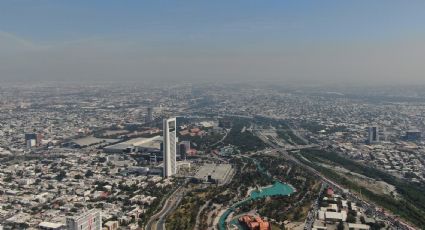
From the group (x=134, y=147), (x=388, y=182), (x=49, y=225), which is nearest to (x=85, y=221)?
(x=49, y=225)

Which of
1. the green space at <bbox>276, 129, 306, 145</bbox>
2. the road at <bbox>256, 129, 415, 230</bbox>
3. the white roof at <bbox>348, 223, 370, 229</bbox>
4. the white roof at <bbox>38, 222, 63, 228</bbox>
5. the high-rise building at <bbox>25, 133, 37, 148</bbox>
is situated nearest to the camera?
the white roof at <bbox>38, 222, 63, 228</bbox>

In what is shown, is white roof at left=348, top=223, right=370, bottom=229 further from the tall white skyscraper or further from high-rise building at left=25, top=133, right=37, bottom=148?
high-rise building at left=25, top=133, right=37, bottom=148

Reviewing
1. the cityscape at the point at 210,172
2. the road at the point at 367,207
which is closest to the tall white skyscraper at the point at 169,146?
the cityscape at the point at 210,172

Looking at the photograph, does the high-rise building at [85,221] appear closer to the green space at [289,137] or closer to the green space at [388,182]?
the green space at [388,182]

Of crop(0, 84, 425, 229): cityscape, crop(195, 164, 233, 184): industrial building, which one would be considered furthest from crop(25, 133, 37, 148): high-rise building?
crop(195, 164, 233, 184): industrial building

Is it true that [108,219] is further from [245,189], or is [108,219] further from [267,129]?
[267,129]

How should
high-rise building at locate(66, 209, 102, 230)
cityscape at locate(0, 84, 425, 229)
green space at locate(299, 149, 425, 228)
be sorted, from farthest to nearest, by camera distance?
green space at locate(299, 149, 425, 228)
cityscape at locate(0, 84, 425, 229)
high-rise building at locate(66, 209, 102, 230)
